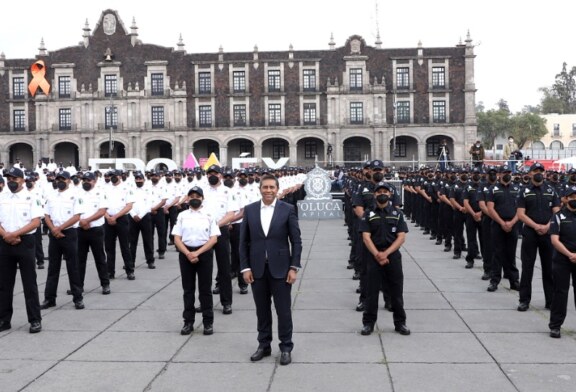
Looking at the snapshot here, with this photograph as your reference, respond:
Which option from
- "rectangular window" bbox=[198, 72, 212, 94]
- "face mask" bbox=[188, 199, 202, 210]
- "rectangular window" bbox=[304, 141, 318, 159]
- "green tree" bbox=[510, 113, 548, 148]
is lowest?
"face mask" bbox=[188, 199, 202, 210]

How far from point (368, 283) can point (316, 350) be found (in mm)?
1189

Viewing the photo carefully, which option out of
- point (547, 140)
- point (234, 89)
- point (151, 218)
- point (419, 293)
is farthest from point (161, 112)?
point (547, 140)

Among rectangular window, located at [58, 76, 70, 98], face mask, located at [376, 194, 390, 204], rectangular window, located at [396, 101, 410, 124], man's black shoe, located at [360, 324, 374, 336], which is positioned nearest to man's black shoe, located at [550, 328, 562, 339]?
man's black shoe, located at [360, 324, 374, 336]

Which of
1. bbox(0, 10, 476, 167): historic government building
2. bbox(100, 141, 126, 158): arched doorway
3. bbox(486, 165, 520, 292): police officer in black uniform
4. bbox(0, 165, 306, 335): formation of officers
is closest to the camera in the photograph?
bbox(0, 165, 306, 335): formation of officers

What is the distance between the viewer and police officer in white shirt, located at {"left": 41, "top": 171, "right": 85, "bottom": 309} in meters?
9.30

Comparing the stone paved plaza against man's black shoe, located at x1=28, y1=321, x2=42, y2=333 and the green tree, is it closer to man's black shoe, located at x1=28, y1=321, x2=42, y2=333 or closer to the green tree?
man's black shoe, located at x1=28, y1=321, x2=42, y2=333

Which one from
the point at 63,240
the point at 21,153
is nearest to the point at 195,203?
the point at 63,240

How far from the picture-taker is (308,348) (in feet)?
23.2

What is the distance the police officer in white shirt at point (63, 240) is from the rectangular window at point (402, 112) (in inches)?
1885

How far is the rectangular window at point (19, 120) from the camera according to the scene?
5728 cm

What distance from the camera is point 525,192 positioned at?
30.3ft

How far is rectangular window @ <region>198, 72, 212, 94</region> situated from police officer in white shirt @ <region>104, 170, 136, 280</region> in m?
45.4

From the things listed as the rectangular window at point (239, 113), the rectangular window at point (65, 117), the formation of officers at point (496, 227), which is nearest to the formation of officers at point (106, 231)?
the formation of officers at point (496, 227)

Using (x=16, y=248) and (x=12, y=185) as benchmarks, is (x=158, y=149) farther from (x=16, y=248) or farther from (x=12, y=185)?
(x=16, y=248)
